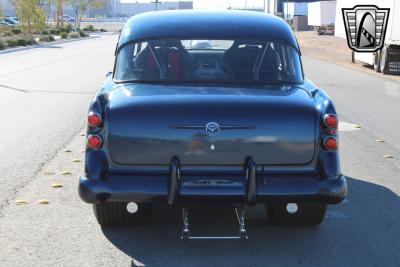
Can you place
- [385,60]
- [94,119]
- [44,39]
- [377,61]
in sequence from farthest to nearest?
[44,39] < [377,61] < [385,60] < [94,119]

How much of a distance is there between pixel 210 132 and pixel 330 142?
0.89m

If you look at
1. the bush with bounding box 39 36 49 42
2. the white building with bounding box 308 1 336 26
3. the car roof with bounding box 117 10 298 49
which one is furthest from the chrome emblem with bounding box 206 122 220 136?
the white building with bounding box 308 1 336 26

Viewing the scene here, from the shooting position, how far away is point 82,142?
962 cm

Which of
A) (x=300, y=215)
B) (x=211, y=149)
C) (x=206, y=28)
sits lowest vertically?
(x=300, y=215)

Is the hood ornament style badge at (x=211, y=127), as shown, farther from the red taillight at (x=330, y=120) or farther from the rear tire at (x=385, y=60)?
the rear tire at (x=385, y=60)

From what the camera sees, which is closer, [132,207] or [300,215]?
[132,207]

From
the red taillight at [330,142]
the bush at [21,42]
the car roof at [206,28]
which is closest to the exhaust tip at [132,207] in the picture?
the red taillight at [330,142]

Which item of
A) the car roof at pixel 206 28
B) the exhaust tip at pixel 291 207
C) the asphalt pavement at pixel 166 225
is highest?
the car roof at pixel 206 28

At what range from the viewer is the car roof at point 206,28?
20.0ft

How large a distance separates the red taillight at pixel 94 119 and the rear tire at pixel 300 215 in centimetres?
153

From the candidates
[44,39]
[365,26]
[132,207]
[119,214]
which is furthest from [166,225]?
[44,39]

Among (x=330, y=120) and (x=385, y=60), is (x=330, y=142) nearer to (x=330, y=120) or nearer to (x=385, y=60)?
(x=330, y=120)

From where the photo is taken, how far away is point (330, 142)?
4984mm

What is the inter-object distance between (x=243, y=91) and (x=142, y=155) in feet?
3.20
